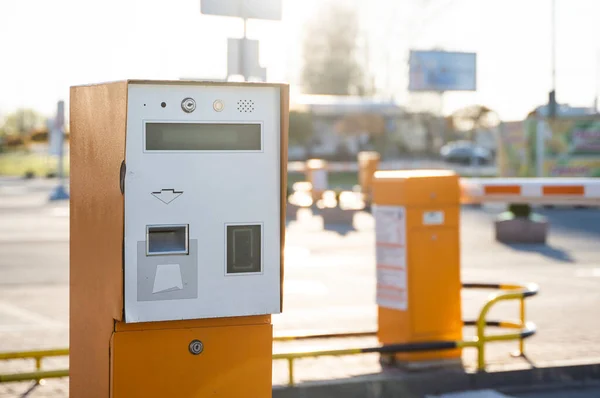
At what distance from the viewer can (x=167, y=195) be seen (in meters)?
4.53

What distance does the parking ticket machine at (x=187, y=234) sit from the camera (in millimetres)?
4500

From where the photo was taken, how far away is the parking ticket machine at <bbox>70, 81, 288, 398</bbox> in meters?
4.50

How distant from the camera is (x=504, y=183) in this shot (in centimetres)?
1383

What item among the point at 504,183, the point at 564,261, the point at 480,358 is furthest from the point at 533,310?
the point at 564,261

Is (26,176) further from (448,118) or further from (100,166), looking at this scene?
(100,166)

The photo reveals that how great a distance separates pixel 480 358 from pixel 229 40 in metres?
2.98

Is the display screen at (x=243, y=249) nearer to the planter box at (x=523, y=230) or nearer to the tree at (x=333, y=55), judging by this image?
the planter box at (x=523, y=230)

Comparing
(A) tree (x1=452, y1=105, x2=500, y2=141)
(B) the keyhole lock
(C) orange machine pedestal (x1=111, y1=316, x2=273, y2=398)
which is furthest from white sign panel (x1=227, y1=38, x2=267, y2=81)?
(A) tree (x1=452, y1=105, x2=500, y2=141)

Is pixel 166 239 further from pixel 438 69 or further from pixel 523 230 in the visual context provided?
pixel 438 69

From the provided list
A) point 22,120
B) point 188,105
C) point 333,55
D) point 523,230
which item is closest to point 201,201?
point 188,105

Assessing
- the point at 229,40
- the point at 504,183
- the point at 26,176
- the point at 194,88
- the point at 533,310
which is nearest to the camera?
the point at 194,88

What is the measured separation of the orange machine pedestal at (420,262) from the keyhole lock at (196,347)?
3.37 metres

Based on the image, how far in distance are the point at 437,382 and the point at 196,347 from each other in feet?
10.7

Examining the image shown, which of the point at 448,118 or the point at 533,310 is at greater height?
the point at 448,118
